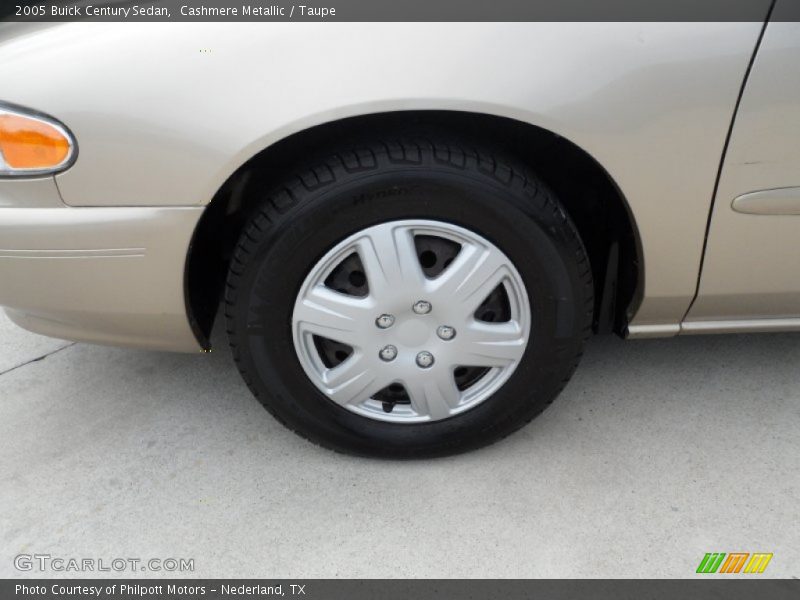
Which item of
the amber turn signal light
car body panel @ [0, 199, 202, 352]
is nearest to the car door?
car body panel @ [0, 199, 202, 352]

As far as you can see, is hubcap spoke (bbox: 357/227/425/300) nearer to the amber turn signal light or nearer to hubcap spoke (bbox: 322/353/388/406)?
hubcap spoke (bbox: 322/353/388/406)

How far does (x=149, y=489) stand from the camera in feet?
6.21

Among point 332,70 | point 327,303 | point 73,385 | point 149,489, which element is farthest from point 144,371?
point 332,70

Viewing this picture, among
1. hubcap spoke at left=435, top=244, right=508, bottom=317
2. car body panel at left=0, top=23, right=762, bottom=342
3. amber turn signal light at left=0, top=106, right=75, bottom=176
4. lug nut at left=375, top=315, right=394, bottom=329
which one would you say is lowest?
lug nut at left=375, top=315, right=394, bottom=329

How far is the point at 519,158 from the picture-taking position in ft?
5.82

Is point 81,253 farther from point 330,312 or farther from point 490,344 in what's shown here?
point 490,344

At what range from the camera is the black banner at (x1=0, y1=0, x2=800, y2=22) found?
1.47 m

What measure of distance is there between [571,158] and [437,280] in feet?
1.49

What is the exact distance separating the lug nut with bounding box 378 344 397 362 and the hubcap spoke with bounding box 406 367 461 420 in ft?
0.28

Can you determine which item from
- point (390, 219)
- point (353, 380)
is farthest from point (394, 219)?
point (353, 380)

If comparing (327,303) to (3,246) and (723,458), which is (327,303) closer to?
(3,246)

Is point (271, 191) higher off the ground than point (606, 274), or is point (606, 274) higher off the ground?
point (271, 191)
